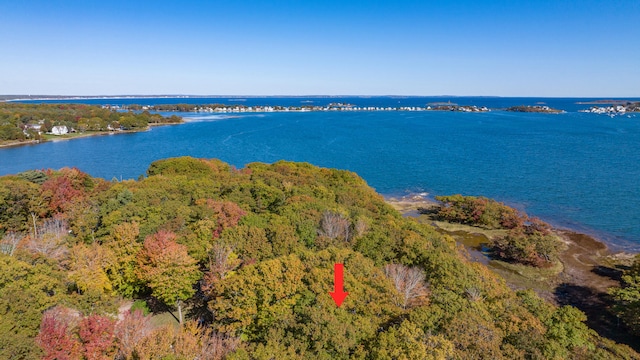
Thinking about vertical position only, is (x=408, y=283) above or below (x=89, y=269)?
above

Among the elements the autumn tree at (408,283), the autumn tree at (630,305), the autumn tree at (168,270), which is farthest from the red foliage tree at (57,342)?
the autumn tree at (630,305)

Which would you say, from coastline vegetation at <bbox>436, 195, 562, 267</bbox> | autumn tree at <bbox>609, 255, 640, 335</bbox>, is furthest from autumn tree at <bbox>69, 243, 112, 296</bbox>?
coastline vegetation at <bbox>436, 195, 562, 267</bbox>

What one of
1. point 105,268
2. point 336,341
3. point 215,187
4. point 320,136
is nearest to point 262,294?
point 336,341

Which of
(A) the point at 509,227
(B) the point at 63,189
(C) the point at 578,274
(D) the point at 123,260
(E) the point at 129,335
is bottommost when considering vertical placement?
(C) the point at 578,274

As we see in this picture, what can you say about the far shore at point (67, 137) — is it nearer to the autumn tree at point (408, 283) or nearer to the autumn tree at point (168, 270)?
the autumn tree at point (168, 270)

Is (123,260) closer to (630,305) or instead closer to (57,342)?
(57,342)

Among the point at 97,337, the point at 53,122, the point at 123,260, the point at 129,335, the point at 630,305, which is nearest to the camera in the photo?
the point at 97,337

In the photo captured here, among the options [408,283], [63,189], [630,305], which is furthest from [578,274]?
[63,189]

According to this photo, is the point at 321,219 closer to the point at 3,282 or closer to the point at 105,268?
the point at 105,268
